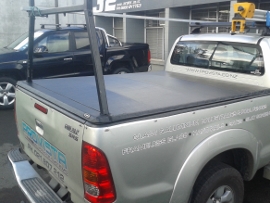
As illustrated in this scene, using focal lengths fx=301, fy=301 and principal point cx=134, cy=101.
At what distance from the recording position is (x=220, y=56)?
12.4ft

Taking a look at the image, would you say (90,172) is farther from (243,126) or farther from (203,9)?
(203,9)

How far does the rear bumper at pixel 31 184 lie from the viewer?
2324 millimetres

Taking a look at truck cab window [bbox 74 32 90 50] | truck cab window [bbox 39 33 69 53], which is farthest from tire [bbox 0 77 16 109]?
truck cab window [bbox 74 32 90 50]

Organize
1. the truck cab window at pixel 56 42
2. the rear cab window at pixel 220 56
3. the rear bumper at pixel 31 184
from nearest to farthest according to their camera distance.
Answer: the rear bumper at pixel 31 184, the rear cab window at pixel 220 56, the truck cab window at pixel 56 42

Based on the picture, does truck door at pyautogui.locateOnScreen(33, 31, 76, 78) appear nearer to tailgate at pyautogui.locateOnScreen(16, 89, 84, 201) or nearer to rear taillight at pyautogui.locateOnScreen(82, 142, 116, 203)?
tailgate at pyautogui.locateOnScreen(16, 89, 84, 201)

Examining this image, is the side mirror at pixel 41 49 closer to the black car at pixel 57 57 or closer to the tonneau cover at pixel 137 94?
the black car at pixel 57 57

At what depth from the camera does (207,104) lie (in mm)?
2438

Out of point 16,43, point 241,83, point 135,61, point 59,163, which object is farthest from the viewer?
point 135,61

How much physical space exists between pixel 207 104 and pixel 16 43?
20.3ft

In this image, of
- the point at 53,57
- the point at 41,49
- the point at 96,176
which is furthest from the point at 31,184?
the point at 53,57

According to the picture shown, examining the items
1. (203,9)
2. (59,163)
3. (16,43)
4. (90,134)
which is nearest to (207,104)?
(90,134)

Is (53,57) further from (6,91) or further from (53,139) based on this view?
(53,139)

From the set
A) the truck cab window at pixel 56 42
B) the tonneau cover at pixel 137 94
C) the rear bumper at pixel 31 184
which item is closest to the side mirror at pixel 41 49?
the truck cab window at pixel 56 42

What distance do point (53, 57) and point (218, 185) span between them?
18.2ft
